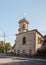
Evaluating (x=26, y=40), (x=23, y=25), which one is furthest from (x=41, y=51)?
(x=23, y=25)

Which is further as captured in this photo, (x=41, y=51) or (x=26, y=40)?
(x=26, y=40)

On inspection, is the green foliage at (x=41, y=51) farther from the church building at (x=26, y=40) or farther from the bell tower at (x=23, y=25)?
the bell tower at (x=23, y=25)

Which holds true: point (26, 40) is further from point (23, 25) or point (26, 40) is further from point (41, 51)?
point (41, 51)

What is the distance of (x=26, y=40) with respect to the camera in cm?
4856

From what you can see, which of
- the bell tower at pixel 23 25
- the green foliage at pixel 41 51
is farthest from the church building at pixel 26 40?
the green foliage at pixel 41 51

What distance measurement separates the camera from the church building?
1812 inches

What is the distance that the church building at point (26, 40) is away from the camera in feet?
151

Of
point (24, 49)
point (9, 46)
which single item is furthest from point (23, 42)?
point (9, 46)

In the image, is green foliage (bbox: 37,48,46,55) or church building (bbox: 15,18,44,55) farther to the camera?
church building (bbox: 15,18,44,55)

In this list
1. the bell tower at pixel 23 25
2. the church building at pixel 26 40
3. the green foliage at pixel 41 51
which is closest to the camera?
the green foliage at pixel 41 51

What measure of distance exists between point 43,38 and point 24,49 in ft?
23.1

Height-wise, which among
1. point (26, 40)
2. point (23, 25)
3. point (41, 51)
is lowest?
point (41, 51)

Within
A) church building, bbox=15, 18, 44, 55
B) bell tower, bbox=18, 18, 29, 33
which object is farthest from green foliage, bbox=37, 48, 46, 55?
bell tower, bbox=18, 18, 29, 33

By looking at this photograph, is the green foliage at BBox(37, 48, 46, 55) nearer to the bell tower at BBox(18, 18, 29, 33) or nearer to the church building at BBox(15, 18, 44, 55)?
the church building at BBox(15, 18, 44, 55)
